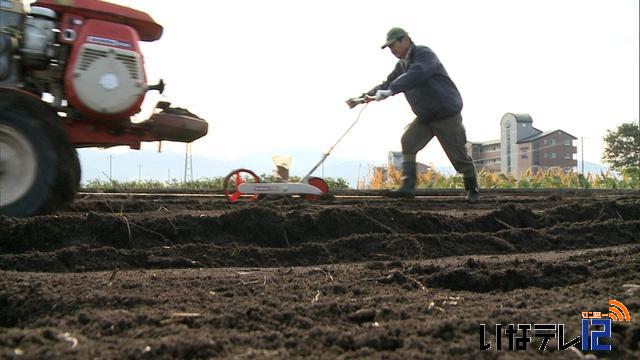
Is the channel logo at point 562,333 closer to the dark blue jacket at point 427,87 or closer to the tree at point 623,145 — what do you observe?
the dark blue jacket at point 427,87

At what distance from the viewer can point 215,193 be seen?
7.49 m

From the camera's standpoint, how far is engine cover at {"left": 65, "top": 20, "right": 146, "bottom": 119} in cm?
476

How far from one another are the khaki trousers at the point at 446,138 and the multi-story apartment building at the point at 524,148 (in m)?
25.3

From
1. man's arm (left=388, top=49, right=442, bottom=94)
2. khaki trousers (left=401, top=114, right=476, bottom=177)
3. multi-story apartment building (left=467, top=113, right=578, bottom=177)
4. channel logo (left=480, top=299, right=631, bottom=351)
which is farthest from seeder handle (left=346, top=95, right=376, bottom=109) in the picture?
multi-story apartment building (left=467, top=113, right=578, bottom=177)

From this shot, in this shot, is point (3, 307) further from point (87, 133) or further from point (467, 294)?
point (87, 133)

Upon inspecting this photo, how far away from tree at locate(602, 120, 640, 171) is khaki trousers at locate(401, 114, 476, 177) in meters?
35.9

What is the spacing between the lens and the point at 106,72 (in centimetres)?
486

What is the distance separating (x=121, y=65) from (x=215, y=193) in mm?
2803

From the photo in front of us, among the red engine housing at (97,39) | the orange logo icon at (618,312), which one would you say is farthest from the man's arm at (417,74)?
the orange logo icon at (618,312)

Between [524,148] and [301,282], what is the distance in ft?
104

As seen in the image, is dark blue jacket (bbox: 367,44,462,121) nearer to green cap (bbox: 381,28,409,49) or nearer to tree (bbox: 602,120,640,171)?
green cap (bbox: 381,28,409,49)

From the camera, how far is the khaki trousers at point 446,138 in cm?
681

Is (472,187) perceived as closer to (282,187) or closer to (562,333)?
(282,187)

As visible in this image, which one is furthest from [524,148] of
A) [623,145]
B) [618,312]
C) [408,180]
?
[618,312]
